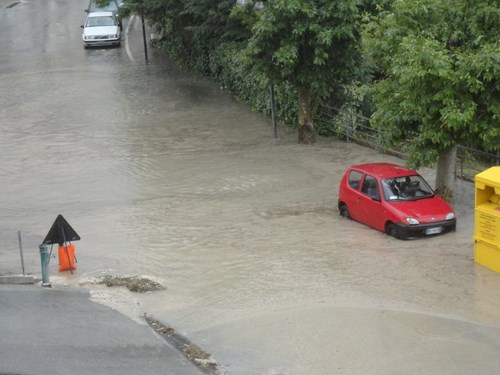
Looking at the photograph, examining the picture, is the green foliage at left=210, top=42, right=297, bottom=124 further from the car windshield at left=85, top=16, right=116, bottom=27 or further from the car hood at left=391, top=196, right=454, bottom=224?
the car windshield at left=85, top=16, right=116, bottom=27

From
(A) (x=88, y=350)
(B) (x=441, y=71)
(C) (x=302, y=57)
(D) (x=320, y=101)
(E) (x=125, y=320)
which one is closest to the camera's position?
(A) (x=88, y=350)

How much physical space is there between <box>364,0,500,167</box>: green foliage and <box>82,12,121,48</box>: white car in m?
28.1

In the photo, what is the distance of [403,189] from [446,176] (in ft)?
6.53

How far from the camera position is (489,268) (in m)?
16.3

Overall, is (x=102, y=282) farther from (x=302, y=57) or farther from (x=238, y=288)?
(x=302, y=57)

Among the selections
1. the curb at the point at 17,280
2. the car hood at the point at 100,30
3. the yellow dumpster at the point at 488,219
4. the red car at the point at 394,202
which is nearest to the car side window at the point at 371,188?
the red car at the point at 394,202

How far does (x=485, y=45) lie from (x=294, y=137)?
12189 mm

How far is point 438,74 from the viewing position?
17203mm

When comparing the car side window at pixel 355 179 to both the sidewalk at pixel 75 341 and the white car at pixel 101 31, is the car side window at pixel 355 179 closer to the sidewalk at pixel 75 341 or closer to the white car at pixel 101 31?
the sidewalk at pixel 75 341

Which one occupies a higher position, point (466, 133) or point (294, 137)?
point (466, 133)

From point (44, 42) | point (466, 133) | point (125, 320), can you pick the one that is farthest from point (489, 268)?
point (44, 42)

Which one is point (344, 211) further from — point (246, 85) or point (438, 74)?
point (246, 85)

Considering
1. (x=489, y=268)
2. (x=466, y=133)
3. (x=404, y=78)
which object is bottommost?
(x=489, y=268)

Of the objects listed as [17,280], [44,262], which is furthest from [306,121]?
[44,262]
